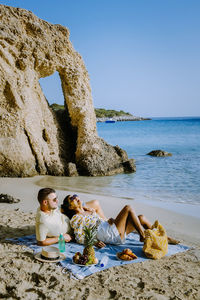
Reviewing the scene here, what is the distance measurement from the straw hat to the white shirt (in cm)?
36

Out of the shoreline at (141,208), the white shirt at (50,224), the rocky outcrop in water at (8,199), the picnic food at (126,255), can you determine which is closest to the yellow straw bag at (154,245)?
the picnic food at (126,255)

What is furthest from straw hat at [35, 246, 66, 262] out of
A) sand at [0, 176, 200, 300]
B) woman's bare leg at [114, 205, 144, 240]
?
woman's bare leg at [114, 205, 144, 240]

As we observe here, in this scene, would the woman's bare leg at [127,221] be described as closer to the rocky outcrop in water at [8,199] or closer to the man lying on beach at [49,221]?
the man lying on beach at [49,221]

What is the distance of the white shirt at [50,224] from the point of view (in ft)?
16.6

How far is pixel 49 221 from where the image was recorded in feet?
16.8

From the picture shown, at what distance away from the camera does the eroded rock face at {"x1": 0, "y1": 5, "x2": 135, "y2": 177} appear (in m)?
12.1

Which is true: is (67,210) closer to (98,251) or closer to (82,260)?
(98,251)

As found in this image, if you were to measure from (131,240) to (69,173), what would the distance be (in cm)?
855

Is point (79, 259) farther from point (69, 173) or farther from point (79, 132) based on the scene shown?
point (79, 132)

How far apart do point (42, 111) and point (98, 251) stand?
10320mm

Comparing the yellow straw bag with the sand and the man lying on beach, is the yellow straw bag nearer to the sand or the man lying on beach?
the sand

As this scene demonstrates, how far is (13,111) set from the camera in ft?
39.9

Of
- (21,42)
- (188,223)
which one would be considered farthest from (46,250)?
(21,42)

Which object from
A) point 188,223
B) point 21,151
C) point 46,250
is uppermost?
point 21,151
